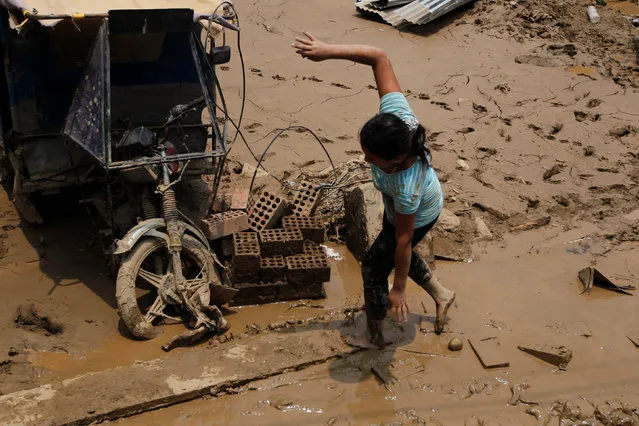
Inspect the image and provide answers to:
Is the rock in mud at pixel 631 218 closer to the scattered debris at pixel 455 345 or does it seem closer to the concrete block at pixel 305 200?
the scattered debris at pixel 455 345

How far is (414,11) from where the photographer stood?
10.9 metres

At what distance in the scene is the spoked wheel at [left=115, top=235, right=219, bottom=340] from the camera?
4.67 metres

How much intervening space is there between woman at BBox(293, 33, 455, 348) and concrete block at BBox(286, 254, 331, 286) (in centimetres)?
75

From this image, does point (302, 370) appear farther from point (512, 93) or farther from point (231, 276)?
point (512, 93)

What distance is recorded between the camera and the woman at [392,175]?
3682mm

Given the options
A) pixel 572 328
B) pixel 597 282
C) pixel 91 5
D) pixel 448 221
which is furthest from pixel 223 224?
pixel 597 282

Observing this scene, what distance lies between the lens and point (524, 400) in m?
4.44

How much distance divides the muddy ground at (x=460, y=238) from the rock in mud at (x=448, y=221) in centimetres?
6

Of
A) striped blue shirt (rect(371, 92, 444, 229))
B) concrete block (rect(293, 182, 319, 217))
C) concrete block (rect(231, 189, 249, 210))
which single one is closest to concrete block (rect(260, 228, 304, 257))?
concrete block (rect(231, 189, 249, 210))

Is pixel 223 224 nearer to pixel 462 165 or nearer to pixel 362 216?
pixel 362 216

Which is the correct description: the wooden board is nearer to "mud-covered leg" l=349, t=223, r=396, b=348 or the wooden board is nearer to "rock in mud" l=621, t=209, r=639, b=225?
"mud-covered leg" l=349, t=223, r=396, b=348

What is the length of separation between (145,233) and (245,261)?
0.79 meters

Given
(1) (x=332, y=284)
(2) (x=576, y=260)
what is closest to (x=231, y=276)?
(1) (x=332, y=284)

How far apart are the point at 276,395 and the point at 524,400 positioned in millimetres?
1625
